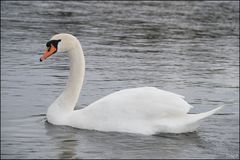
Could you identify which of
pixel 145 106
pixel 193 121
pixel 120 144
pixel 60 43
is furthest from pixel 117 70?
pixel 120 144

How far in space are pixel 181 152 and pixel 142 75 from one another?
625 centimetres

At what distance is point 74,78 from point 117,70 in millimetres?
4858

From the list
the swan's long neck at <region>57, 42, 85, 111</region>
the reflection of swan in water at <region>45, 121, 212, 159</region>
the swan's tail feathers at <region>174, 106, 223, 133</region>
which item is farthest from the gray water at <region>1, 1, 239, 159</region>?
the swan's long neck at <region>57, 42, 85, 111</region>

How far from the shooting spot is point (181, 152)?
10117 millimetres

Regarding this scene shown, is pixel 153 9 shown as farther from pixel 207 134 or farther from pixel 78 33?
pixel 207 134

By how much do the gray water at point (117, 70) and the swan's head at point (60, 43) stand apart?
3.97ft

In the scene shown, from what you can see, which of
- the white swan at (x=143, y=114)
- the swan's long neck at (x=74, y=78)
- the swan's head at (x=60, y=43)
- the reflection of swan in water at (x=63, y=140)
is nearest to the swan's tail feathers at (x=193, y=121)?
the white swan at (x=143, y=114)

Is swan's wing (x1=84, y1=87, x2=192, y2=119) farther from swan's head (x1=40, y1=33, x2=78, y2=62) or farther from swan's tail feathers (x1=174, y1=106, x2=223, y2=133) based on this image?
swan's head (x1=40, y1=33, x2=78, y2=62)

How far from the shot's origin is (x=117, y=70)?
1659 cm

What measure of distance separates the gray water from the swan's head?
1.21m

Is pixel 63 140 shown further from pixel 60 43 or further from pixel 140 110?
pixel 60 43

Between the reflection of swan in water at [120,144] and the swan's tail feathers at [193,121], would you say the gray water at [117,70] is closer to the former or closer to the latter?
the reflection of swan in water at [120,144]

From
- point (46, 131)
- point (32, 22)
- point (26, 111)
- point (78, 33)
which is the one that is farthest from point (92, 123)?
point (32, 22)

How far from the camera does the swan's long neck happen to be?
38.2 ft
